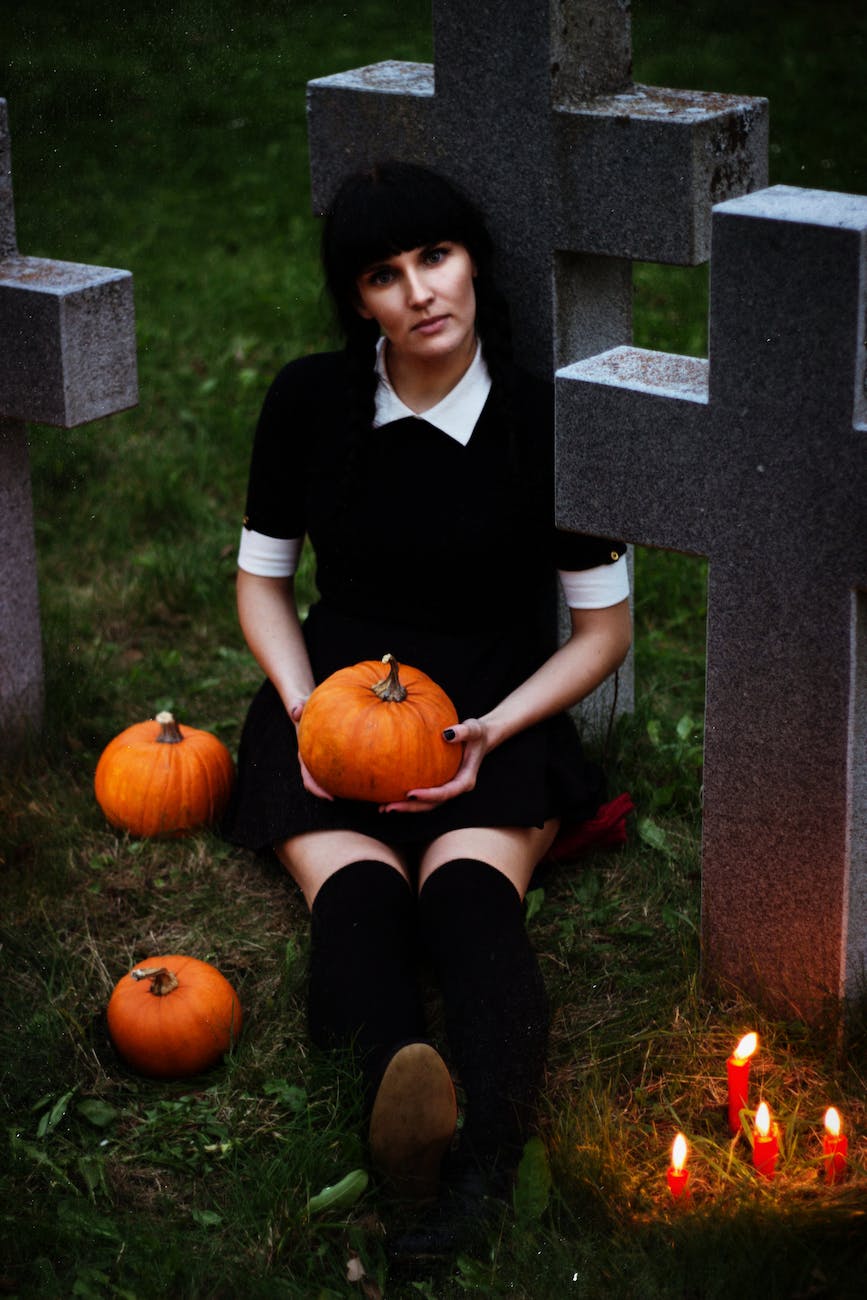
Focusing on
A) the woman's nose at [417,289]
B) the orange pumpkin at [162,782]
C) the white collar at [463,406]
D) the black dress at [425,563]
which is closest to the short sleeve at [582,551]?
the black dress at [425,563]

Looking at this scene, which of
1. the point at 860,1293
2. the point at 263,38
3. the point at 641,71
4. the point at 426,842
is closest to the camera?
the point at 860,1293

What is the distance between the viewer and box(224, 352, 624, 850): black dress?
2.99 m

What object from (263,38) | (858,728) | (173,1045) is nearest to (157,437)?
(173,1045)

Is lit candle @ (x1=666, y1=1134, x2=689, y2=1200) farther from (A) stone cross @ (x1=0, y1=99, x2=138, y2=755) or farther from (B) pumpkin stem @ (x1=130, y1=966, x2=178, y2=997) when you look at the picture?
(A) stone cross @ (x1=0, y1=99, x2=138, y2=755)

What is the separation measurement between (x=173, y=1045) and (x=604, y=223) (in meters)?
1.75

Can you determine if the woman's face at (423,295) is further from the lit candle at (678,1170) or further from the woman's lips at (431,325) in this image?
the lit candle at (678,1170)

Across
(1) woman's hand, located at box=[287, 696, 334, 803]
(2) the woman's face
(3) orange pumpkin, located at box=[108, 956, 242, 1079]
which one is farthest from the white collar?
(3) orange pumpkin, located at box=[108, 956, 242, 1079]

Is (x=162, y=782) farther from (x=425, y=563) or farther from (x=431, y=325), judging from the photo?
(x=431, y=325)

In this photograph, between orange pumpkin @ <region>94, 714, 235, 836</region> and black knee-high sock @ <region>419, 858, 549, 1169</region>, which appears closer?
black knee-high sock @ <region>419, 858, 549, 1169</region>

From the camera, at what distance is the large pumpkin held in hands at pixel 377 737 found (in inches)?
110

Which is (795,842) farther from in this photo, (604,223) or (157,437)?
(157,437)

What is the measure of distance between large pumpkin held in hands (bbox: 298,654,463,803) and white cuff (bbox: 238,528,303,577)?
0.46m

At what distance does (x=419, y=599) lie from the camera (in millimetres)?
3127

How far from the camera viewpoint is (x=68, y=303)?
3152 millimetres
